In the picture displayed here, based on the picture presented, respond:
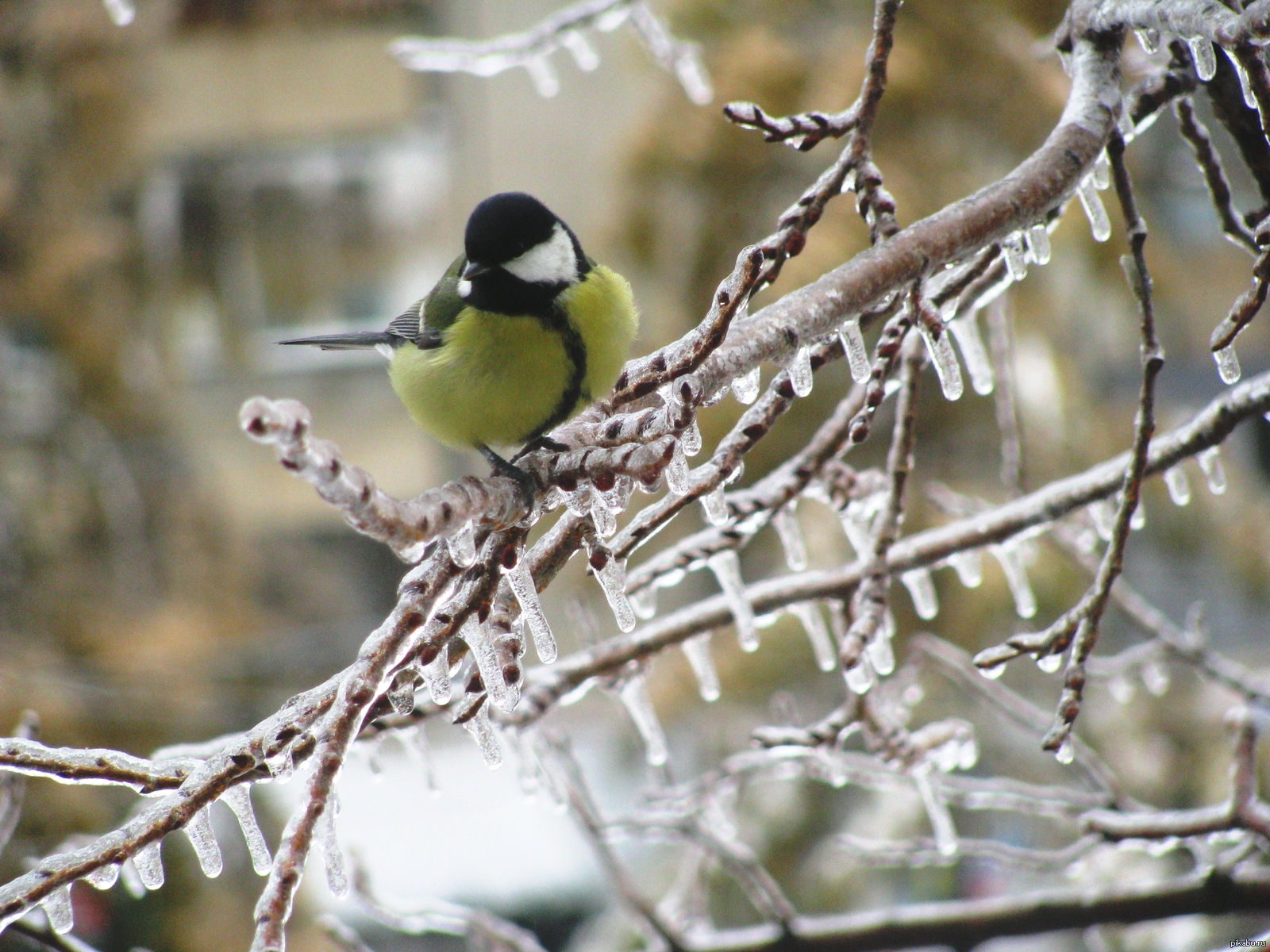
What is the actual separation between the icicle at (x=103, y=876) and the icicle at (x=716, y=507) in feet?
1.74

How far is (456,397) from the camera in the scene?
1.53 m

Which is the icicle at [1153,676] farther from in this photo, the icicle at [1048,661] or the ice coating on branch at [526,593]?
the ice coating on branch at [526,593]

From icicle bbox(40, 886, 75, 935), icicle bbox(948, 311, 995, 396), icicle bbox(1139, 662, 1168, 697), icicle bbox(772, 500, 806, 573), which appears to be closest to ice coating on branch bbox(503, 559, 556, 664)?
icicle bbox(40, 886, 75, 935)

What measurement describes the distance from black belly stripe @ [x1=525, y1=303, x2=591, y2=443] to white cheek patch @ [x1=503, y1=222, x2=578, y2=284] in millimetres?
59

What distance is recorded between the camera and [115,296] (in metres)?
5.14

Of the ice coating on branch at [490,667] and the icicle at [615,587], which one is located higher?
the icicle at [615,587]

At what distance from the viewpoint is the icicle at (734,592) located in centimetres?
139

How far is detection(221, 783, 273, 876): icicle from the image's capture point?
3.04 ft

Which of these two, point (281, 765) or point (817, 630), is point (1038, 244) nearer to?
point (817, 630)

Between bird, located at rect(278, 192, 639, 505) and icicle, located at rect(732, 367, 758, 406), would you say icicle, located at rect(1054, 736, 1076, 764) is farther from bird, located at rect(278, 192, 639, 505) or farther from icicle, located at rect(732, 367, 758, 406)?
bird, located at rect(278, 192, 639, 505)

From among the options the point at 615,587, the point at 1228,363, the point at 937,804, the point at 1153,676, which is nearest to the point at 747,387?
the point at 615,587

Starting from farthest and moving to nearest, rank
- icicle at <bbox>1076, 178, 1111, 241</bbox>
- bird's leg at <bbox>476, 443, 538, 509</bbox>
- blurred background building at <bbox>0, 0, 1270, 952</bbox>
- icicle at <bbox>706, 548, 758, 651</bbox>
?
blurred background building at <bbox>0, 0, 1270, 952</bbox>, icicle at <bbox>706, 548, 758, 651</bbox>, icicle at <bbox>1076, 178, 1111, 241</bbox>, bird's leg at <bbox>476, 443, 538, 509</bbox>

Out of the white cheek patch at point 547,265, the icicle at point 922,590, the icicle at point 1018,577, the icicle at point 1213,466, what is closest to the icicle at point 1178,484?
the icicle at point 1213,466

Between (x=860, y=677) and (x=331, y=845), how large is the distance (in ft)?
1.87
